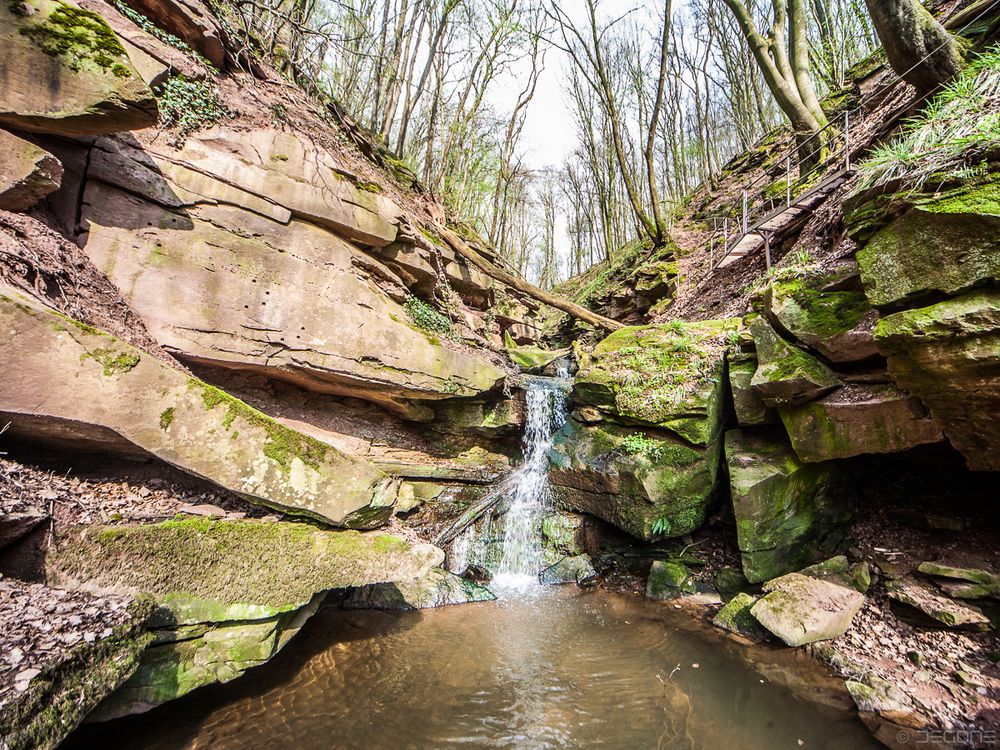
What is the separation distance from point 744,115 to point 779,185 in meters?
11.4

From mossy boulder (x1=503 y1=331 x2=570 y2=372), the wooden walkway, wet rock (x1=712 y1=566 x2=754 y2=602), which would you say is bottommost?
wet rock (x1=712 y1=566 x2=754 y2=602)

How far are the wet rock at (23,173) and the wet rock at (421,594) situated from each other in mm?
5866

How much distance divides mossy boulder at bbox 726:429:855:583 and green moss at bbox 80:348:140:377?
727 cm

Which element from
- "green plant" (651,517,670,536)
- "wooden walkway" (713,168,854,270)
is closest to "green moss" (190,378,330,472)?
"green plant" (651,517,670,536)

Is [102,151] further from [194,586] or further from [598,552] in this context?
[598,552]

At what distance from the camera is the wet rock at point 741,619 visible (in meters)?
4.99

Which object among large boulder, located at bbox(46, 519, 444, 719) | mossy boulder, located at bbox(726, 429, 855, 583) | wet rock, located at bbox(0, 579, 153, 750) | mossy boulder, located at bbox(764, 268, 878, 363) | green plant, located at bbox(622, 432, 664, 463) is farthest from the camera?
green plant, located at bbox(622, 432, 664, 463)

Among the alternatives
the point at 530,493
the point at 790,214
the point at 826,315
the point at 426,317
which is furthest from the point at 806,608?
the point at 426,317

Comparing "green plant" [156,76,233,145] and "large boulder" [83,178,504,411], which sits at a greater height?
"green plant" [156,76,233,145]

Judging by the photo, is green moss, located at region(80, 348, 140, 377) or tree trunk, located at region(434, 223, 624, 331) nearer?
green moss, located at region(80, 348, 140, 377)

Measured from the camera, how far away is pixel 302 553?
4102mm

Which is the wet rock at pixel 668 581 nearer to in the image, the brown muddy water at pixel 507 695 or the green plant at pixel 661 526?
the green plant at pixel 661 526

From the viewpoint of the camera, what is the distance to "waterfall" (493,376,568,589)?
23.4 ft

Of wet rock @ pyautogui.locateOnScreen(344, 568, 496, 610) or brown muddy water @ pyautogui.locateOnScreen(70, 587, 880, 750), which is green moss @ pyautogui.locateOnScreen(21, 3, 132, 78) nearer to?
brown muddy water @ pyautogui.locateOnScreen(70, 587, 880, 750)
